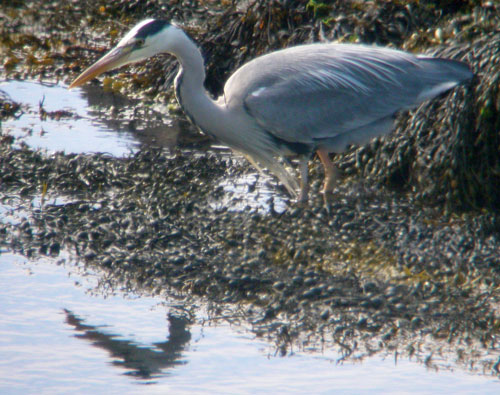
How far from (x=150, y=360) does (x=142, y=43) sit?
2.64 m

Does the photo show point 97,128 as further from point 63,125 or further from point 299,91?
point 299,91

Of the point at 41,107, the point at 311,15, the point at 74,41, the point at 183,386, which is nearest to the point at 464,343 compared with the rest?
the point at 183,386

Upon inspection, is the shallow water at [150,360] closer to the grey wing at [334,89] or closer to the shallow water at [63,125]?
the grey wing at [334,89]

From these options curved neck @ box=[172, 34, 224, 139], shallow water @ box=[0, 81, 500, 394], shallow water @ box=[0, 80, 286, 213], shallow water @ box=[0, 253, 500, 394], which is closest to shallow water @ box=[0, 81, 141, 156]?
shallow water @ box=[0, 80, 286, 213]

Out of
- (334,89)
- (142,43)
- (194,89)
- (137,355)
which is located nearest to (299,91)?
(334,89)

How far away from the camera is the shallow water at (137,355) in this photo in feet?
14.7

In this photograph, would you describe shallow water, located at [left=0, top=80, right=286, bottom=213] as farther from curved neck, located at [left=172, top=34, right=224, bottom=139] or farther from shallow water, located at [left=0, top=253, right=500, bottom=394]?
shallow water, located at [left=0, top=253, right=500, bottom=394]

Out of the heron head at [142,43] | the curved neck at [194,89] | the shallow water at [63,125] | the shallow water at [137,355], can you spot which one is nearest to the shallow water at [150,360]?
the shallow water at [137,355]

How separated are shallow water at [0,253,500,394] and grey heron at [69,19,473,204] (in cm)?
182

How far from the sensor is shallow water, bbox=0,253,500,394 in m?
4.48

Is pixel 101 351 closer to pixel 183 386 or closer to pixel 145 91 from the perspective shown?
pixel 183 386

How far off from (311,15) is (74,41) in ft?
13.2

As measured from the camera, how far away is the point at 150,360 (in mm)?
4785

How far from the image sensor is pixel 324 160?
7.07 m
